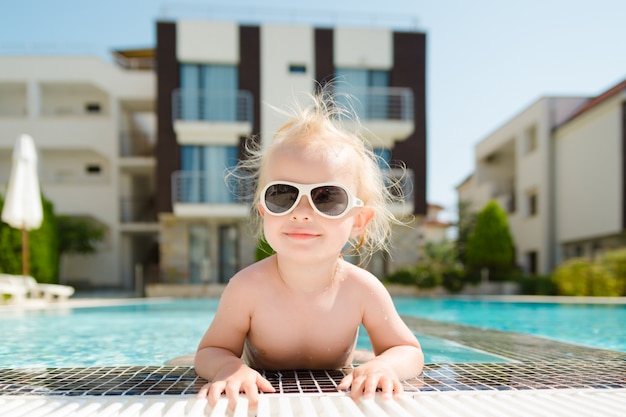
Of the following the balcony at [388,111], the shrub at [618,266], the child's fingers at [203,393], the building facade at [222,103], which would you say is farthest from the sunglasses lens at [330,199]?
the balcony at [388,111]

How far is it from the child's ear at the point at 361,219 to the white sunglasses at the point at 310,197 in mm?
280

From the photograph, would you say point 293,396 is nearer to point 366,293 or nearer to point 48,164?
point 366,293

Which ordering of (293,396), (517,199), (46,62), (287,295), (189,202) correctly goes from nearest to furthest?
(293,396) → (287,295) → (189,202) → (46,62) → (517,199)

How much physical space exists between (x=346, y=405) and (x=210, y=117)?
688 inches

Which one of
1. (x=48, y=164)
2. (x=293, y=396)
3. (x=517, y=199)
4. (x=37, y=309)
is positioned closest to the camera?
(x=293, y=396)

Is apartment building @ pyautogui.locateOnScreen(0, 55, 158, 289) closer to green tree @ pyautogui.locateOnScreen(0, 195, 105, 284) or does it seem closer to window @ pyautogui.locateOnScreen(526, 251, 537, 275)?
green tree @ pyautogui.locateOnScreen(0, 195, 105, 284)

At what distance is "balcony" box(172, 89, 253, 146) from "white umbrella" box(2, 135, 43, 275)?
5610mm

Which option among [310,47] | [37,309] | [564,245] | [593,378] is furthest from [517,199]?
[593,378]

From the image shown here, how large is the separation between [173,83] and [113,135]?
502 cm

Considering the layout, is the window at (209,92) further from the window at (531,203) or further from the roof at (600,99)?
the window at (531,203)

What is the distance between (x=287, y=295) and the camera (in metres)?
2.36

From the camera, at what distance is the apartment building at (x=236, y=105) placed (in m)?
18.4

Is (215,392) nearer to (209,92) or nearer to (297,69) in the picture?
(209,92)

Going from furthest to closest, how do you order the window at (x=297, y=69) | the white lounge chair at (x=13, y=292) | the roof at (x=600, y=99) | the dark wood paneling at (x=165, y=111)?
the window at (x=297, y=69) < the dark wood paneling at (x=165, y=111) < the roof at (x=600, y=99) < the white lounge chair at (x=13, y=292)
